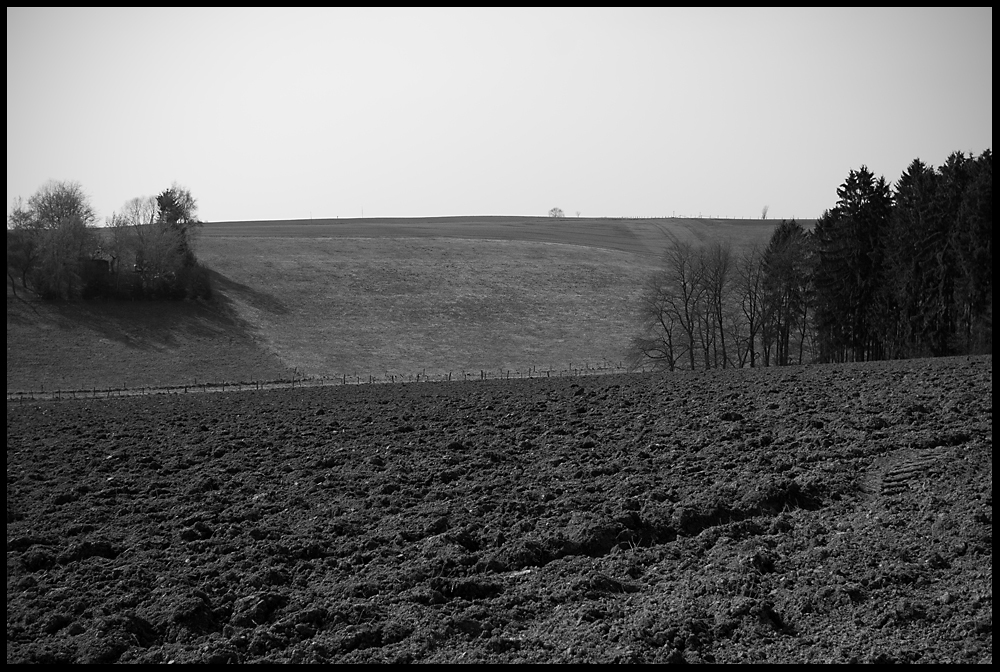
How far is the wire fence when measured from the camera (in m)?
36.5

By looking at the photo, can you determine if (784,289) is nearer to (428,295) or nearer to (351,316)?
(428,295)

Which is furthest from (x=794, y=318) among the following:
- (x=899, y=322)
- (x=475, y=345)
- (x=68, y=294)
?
(x=68, y=294)

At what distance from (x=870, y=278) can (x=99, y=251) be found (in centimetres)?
5420

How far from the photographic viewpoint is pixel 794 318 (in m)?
45.9

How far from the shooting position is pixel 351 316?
194 ft

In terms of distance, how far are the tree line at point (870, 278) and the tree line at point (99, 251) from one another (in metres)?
36.2

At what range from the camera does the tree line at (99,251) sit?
184 feet

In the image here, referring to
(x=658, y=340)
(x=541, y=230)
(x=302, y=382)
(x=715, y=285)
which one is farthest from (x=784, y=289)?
(x=541, y=230)

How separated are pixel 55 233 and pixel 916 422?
5786 centimetres

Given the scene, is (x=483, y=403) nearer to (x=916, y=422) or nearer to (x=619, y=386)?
(x=619, y=386)

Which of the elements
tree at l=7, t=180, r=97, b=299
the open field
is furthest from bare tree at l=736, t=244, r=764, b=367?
tree at l=7, t=180, r=97, b=299

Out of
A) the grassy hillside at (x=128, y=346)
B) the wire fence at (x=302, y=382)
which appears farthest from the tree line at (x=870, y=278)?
the grassy hillside at (x=128, y=346)

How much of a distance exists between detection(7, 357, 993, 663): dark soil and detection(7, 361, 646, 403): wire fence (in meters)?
16.6

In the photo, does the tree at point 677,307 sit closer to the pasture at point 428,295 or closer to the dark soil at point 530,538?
→ the pasture at point 428,295
